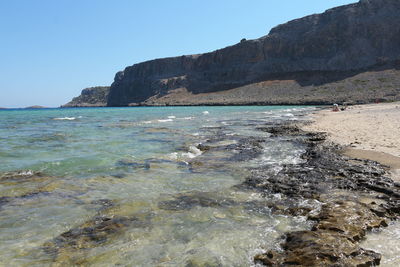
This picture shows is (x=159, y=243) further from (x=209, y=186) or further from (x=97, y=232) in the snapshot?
(x=209, y=186)

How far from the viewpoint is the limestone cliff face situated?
91.9 m

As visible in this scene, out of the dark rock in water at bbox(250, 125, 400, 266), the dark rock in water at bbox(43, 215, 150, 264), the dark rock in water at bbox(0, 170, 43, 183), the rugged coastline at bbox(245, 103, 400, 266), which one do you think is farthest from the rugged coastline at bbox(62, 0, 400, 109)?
the dark rock in water at bbox(43, 215, 150, 264)

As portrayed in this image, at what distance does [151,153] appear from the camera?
1291 centimetres

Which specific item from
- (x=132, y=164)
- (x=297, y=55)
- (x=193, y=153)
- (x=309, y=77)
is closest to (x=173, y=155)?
(x=193, y=153)

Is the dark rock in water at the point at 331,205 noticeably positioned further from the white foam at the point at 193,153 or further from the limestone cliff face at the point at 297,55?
the limestone cliff face at the point at 297,55

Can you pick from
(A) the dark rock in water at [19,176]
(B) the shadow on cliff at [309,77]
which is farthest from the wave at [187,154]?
(B) the shadow on cliff at [309,77]

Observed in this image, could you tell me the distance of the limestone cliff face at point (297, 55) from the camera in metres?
91.9

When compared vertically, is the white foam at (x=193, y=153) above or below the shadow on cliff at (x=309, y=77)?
below

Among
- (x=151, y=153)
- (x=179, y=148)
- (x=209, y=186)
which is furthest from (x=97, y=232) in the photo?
(x=179, y=148)

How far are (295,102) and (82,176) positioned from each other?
77.4 meters

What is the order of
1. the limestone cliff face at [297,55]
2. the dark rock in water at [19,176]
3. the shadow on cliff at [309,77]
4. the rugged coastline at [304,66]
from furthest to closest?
the limestone cliff face at [297,55] < the shadow on cliff at [309,77] < the rugged coastline at [304,66] < the dark rock in water at [19,176]

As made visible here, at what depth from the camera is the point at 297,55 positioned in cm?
10688

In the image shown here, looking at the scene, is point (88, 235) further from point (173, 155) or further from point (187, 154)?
point (187, 154)

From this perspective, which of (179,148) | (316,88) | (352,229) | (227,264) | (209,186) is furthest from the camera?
(316,88)
